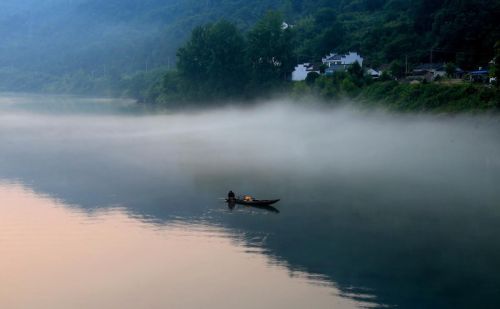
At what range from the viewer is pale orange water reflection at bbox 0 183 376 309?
15945 millimetres

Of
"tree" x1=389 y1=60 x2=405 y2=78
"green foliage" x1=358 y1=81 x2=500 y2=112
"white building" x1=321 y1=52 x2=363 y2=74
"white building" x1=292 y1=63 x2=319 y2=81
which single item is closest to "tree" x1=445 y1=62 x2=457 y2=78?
"green foliage" x1=358 y1=81 x2=500 y2=112

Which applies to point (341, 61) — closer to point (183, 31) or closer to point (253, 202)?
point (253, 202)

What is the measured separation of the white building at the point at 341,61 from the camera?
56.8 metres

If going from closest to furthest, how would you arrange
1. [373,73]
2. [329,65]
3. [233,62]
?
[373,73] → [329,65] → [233,62]

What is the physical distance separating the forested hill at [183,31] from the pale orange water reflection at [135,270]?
110ft

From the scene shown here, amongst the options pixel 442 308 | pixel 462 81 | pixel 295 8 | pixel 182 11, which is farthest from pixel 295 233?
pixel 182 11

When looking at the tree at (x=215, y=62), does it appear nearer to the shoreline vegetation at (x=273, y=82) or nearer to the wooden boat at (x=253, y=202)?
the shoreline vegetation at (x=273, y=82)

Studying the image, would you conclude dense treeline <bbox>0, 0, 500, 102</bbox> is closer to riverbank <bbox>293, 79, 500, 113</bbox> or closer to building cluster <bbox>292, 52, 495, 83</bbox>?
building cluster <bbox>292, 52, 495, 83</bbox>

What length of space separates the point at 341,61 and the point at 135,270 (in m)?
43.4

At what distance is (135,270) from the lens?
58.8 feet

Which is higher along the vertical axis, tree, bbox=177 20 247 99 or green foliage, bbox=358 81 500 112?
tree, bbox=177 20 247 99

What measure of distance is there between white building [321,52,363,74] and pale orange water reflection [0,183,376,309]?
122ft

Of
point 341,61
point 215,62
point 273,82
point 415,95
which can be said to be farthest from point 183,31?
point 415,95

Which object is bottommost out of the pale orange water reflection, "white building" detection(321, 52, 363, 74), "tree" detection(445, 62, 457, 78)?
the pale orange water reflection
